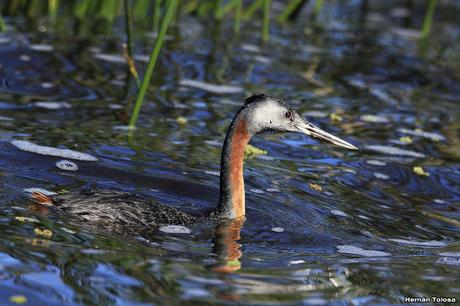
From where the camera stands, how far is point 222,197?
811 centimetres

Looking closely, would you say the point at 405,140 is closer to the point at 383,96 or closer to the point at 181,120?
the point at 383,96

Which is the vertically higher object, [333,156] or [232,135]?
[232,135]

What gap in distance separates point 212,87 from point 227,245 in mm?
5315

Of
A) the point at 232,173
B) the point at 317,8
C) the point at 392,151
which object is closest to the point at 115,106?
the point at 392,151

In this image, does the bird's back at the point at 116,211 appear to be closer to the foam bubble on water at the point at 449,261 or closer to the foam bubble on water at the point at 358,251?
the foam bubble on water at the point at 358,251

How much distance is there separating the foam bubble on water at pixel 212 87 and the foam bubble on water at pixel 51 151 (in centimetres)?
352

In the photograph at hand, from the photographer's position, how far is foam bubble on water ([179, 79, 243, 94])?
1239 cm

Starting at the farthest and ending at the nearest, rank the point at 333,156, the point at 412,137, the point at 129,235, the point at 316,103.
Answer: the point at 316,103, the point at 412,137, the point at 333,156, the point at 129,235

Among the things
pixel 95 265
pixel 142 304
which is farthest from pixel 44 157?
pixel 142 304

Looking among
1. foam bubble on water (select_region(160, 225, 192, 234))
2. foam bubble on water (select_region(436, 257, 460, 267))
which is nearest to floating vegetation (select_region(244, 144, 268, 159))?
foam bubble on water (select_region(160, 225, 192, 234))

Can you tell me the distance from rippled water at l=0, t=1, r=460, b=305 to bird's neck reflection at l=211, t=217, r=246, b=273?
0.02m

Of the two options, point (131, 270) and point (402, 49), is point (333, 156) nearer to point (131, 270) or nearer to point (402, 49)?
point (131, 270)

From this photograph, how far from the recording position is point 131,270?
6.31 metres

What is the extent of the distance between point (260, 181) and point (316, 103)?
11.0ft
